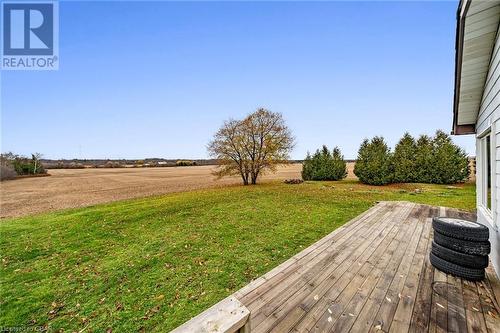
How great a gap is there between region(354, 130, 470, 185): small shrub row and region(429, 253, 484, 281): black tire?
15587mm

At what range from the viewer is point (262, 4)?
16.5m

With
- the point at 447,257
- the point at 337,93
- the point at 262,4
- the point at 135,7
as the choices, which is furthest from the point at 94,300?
the point at 337,93

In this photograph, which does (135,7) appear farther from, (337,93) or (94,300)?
(337,93)

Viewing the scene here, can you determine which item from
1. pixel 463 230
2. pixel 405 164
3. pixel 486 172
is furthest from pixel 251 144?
pixel 463 230

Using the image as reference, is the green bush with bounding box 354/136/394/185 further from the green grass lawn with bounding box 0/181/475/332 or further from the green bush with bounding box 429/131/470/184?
the green grass lawn with bounding box 0/181/475/332

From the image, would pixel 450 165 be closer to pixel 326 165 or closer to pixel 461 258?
pixel 326 165

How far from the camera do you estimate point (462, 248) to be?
3104mm

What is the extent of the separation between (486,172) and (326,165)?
696 inches

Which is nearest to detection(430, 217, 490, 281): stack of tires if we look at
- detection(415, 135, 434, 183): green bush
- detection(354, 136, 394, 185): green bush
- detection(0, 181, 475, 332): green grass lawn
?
detection(0, 181, 475, 332): green grass lawn

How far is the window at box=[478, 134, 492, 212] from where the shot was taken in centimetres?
406

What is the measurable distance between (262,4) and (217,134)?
1139 cm

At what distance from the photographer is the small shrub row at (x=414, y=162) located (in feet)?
54.5

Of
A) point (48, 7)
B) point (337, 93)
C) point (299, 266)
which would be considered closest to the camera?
point (299, 266)

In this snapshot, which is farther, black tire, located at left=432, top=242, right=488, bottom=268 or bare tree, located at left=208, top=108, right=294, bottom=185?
bare tree, located at left=208, top=108, right=294, bottom=185
